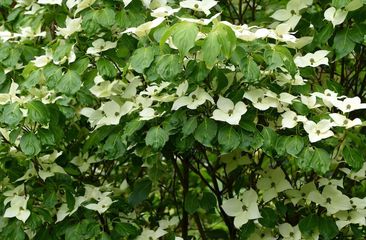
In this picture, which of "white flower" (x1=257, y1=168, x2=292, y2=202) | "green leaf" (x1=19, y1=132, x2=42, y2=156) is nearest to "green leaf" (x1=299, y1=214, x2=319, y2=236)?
"white flower" (x1=257, y1=168, x2=292, y2=202)

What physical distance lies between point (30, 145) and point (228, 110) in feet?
2.24

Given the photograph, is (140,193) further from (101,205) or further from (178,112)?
(178,112)

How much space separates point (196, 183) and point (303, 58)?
1.45 meters

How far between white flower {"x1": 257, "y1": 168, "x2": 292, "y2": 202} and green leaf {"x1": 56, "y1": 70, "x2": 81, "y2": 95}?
736 mm

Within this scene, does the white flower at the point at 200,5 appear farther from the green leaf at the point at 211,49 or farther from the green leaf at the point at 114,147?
the green leaf at the point at 114,147

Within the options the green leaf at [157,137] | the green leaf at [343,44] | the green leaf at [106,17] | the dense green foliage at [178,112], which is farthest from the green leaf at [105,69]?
the green leaf at [343,44]

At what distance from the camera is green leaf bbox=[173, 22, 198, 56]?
183cm

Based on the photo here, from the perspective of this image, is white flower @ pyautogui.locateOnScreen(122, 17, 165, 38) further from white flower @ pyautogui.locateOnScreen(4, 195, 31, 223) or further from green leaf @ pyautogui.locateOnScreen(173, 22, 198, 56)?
white flower @ pyautogui.locateOnScreen(4, 195, 31, 223)

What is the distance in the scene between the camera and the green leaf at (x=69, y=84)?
214 cm

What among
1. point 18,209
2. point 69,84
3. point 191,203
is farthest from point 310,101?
point 18,209

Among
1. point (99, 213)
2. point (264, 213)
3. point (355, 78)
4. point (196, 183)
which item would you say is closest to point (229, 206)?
point (264, 213)

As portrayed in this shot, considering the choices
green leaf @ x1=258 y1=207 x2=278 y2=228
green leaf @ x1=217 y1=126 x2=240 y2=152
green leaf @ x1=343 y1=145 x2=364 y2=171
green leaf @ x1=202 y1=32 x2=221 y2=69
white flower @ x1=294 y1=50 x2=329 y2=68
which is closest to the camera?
green leaf @ x1=202 y1=32 x2=221 y2=69

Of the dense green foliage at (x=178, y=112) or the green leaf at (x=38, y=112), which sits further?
the green leaf at (x=38, y=112)

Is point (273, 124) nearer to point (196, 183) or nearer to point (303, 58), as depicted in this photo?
point (303, 58)
